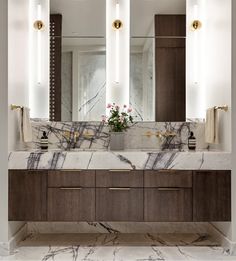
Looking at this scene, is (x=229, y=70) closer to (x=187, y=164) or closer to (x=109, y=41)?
(x=187, y=164)

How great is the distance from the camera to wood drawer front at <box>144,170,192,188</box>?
3.42m

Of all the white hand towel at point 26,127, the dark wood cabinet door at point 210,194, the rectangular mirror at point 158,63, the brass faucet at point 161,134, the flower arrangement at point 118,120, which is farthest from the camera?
the rectangular mirror at point 158,63

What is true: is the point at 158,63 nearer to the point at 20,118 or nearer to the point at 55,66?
the point at 55,66

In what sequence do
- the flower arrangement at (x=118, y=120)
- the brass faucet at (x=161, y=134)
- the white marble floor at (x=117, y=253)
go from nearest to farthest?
the white marble floor at (x=117, y=253) → the flower arrangement at (x=118, y=120) → the brass faucet at (x=161, y=134)

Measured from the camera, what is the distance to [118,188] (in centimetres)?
343

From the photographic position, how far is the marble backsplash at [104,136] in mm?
4059

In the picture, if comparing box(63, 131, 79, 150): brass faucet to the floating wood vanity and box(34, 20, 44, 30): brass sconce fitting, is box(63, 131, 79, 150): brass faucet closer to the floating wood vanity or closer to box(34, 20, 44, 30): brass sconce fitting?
the floating wood vanity

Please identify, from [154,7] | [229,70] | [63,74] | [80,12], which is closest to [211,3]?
[154,7]

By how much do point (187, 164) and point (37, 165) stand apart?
1.27 m

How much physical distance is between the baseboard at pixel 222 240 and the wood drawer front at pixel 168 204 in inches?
15.3

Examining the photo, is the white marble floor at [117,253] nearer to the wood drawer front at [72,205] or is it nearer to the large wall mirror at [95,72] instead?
the wood drawer front at [72,205]

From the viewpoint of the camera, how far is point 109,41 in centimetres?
420

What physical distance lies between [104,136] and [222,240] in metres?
1.48

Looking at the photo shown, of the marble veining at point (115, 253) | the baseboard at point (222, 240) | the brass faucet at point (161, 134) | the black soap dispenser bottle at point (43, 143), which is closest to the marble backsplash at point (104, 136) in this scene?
the brass faucet at point (161, 134)
